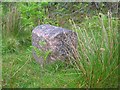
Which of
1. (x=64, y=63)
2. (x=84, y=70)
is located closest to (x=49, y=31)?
(x=64, y=63)

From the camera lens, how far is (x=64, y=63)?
137 inches

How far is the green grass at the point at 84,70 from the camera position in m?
2.73

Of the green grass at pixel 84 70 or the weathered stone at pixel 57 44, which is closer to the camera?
the green grass at pixel 84 70

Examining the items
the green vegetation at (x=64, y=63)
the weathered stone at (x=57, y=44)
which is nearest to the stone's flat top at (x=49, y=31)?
the weathered stone at (x=57, y=44)

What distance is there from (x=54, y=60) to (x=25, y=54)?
0.62m

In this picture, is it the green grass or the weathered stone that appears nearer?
the green grass

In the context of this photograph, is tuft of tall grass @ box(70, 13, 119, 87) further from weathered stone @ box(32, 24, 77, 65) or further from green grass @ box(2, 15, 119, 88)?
weathered stone @ box(32, 24, 77, 65)

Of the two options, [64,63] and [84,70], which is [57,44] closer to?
[64,63]

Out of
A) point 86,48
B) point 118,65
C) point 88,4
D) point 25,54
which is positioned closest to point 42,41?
point 25,54

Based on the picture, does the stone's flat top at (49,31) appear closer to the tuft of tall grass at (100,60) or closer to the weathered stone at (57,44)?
the weathered stone at (57,44)

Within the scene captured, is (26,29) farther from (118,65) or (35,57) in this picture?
(118,65)

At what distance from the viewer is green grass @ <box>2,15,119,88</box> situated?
108 inches

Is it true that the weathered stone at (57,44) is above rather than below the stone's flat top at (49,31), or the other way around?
below

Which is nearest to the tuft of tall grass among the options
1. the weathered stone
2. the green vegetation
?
the green vegetation
